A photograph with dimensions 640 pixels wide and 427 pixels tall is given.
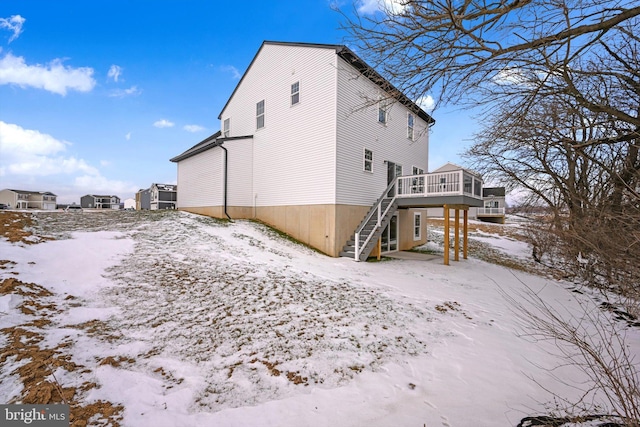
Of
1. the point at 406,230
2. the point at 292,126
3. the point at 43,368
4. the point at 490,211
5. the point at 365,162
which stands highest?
the point at 292,126

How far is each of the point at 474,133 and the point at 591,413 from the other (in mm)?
8273

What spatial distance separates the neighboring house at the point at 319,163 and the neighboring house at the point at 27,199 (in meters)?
64.2

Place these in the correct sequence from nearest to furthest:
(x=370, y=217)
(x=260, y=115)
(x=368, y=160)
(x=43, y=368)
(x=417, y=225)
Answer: (x=43, y=368) → (x=370, y=217) → (x=368, y=160) → (x=260, y=115) → (x=417, y=225)

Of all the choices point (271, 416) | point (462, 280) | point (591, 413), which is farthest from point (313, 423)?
point (462, 280)

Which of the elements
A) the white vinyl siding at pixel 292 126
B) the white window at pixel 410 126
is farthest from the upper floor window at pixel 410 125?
the white vinyl siding at pixel 292 126

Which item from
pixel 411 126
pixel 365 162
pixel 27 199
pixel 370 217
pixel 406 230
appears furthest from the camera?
pixel 27 199

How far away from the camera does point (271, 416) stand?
2521 millimetres

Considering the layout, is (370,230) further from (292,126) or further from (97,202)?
(97,202)

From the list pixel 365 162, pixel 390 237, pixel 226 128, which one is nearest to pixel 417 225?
pixel 390 237

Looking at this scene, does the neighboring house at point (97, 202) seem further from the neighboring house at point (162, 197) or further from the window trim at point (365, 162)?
the window trim at point (365, 162)

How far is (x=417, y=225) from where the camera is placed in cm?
1706

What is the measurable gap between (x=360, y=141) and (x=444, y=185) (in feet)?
13.9

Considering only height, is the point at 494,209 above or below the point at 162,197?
below

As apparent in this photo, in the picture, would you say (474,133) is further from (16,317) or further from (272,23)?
(16,317)
